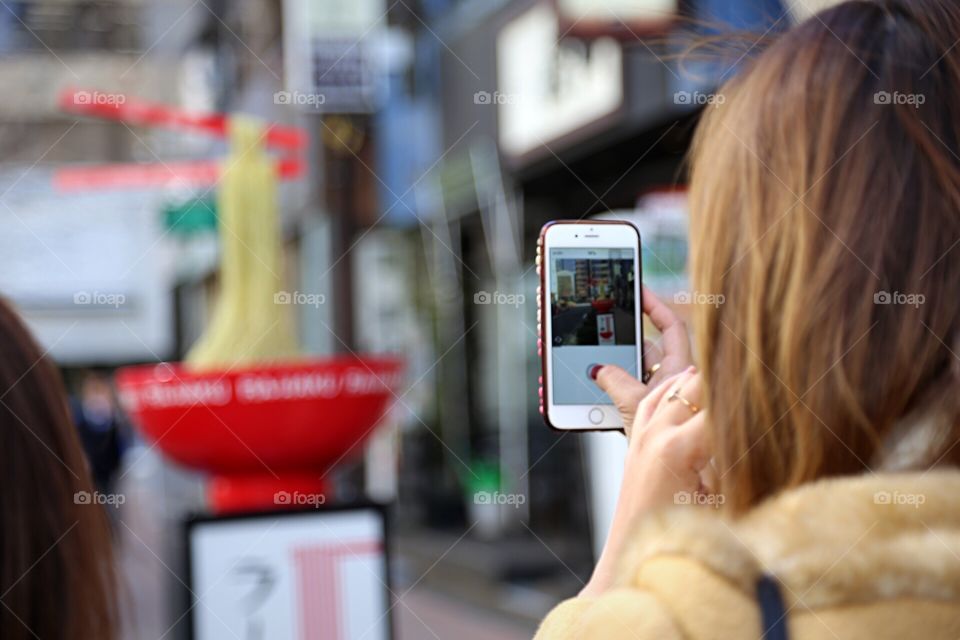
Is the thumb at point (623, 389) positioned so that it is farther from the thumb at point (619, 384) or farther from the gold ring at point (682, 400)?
the gold ring at point (682, 400)

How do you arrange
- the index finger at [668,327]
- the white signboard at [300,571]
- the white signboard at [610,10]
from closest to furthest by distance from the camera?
the index finger at [668,327] → the white signboard at [300,571] → the white signboard at [610,10]

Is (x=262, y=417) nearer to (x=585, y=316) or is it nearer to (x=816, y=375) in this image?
(x=585, y=316)

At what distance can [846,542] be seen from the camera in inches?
36.7

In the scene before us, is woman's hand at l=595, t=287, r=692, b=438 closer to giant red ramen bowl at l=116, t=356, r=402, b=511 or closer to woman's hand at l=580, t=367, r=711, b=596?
woman's hand at l=580, t=367, r=711, b=596

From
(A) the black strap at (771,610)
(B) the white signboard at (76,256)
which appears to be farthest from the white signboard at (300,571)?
(B) the white signboard at (76,256)

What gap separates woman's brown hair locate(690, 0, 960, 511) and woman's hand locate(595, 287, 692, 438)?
0.23m

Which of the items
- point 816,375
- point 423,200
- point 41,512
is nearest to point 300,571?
point 41,512

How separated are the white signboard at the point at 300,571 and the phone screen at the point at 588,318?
1.26 meters

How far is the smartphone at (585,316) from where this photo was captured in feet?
4.73

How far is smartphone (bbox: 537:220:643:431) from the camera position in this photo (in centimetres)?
144

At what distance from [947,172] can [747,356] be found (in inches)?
9.6

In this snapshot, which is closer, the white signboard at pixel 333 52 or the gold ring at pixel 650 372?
the gold ring at pixel 650 372

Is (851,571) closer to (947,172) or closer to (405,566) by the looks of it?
(947,172)

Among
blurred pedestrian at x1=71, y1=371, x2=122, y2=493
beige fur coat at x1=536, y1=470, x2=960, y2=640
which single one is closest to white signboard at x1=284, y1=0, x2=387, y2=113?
blurred pedestrian at x1=71, y1=371, x2=122, y2=493
